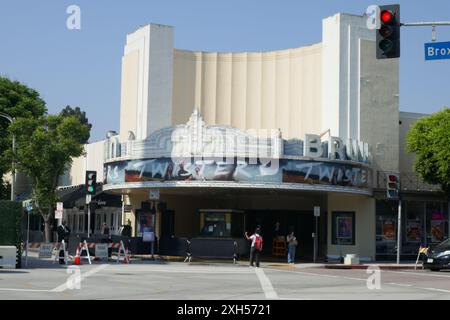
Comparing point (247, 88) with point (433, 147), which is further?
point (247, 88)

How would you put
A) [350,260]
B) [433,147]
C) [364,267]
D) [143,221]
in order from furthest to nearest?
[143,221], [433,147], [350,260], [364,267]

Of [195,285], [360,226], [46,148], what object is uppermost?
[46,148]

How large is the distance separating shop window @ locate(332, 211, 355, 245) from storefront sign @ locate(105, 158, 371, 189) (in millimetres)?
3051

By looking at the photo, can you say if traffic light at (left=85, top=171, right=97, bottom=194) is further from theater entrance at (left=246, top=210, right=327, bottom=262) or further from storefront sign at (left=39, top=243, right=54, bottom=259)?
theater entrance at (left=246, top=210, right=327, bottom=262)

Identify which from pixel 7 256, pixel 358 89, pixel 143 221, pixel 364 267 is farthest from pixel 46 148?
pixel 364 267

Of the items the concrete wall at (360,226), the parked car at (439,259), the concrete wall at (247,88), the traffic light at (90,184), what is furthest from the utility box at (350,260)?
the traffic light at (90,184)

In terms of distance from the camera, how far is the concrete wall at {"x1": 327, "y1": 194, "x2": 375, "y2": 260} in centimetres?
4109

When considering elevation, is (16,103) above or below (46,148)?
above

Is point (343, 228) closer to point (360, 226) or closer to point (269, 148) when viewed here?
point (360, 226)

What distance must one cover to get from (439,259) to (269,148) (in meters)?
9.40

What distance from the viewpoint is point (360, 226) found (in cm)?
4138

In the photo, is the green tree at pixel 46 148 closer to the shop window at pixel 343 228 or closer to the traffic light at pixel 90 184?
the traffic light at pixel 90 184

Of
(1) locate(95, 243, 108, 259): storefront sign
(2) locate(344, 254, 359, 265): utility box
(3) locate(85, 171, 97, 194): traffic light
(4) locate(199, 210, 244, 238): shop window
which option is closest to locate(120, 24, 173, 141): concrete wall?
(4) locate(199, 210, 244, 238): shop window

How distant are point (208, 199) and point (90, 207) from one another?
11.3 meters
